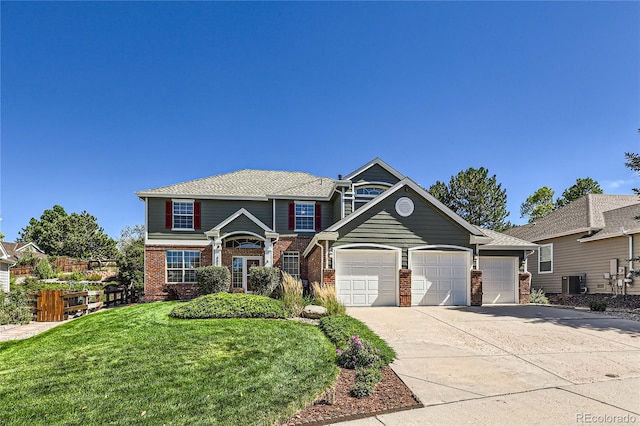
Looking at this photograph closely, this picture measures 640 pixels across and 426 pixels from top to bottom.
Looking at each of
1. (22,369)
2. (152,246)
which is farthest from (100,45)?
(22,369)

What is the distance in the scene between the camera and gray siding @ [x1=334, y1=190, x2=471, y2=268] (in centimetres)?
1422

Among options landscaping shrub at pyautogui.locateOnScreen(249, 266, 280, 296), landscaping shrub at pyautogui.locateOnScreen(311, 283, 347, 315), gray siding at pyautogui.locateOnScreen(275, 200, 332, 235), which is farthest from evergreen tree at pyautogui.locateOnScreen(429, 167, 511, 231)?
landscaping shrub at pyautogui.locateOnScreen(311, 283, 347, 315)

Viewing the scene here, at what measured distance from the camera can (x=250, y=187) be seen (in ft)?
67.9

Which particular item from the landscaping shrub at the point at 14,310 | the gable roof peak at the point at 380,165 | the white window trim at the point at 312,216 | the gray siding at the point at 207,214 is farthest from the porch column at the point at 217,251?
the gable roof peak at the point at 380,165

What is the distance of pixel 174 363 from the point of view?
259 inches

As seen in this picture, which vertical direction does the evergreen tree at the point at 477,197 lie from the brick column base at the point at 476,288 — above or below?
above

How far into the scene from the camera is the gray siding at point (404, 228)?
560 inches

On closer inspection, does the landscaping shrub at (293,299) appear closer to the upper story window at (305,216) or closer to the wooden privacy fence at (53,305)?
the upper story window at (305,216)

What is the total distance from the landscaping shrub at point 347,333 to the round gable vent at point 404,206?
5.70 metres

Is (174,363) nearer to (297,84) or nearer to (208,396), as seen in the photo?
(208,396)

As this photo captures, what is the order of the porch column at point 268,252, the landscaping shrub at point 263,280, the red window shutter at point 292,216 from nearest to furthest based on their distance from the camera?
the landscaping shrub at point 263,280
the porch column at point 268,252
the red window shutter at point 292,216

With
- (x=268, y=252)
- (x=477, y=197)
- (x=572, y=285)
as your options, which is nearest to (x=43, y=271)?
(x=268, y=252)

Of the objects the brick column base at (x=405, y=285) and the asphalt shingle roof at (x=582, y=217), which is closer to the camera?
the brick column base at (x=405, y=285)

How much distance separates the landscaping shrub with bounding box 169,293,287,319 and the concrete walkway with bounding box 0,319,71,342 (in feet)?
13.5
